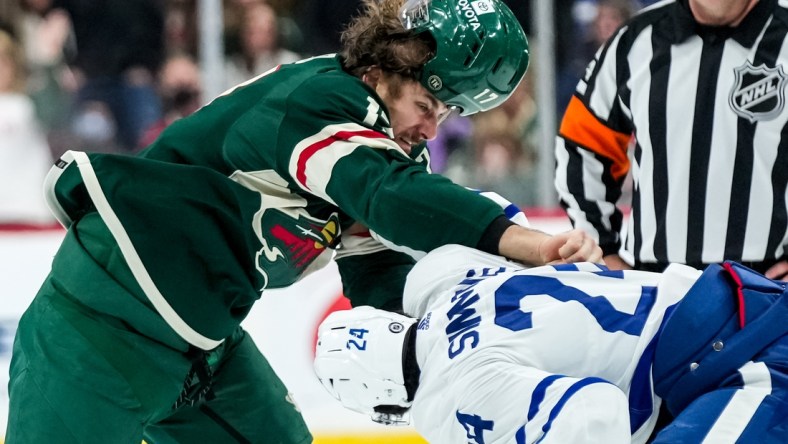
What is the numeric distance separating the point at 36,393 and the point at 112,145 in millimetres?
3242

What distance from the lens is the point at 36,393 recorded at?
2141 mm

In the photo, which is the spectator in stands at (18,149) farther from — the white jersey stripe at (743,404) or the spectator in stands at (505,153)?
the white jersey stripe at (743,404)

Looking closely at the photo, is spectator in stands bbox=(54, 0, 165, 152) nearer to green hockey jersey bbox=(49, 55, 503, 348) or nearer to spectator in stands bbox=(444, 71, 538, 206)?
spectator in stands bbox=(444, 71, 538, 206)

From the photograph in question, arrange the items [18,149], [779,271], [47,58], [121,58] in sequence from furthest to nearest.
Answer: [121,58]
[47,58]
[18,149]
[779,271]

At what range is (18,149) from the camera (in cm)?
507

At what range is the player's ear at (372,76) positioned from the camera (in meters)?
2.28

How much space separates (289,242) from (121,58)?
10.8ft

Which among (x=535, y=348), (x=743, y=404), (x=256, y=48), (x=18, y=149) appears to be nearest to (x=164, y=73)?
(x=256, y=48)

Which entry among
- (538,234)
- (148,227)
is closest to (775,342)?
(538,234)

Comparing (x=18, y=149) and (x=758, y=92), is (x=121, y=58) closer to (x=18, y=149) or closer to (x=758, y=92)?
(x=18, y=149)

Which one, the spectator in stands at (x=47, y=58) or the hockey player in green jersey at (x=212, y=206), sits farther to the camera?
the spectator in stands at (x=47, y=58)

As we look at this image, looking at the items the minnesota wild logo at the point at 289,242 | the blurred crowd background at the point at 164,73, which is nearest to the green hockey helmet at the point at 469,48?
the minnesota wild logo at the point at 289,242

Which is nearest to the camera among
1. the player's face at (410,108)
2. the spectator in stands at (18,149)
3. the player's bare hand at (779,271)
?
the player's face at (410,108)

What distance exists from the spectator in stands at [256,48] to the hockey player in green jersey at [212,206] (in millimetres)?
2806
